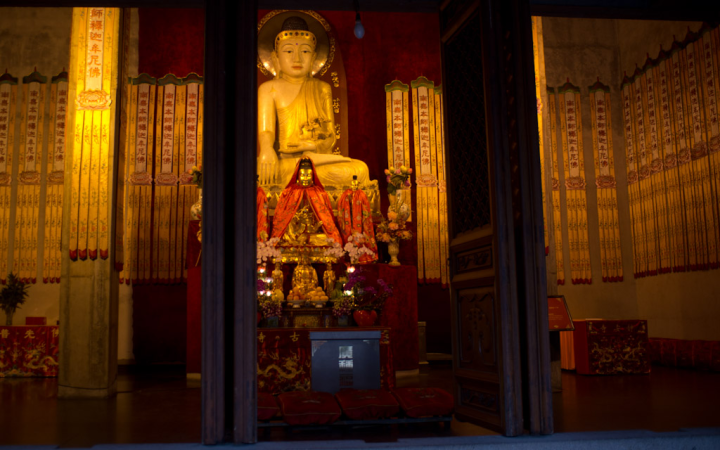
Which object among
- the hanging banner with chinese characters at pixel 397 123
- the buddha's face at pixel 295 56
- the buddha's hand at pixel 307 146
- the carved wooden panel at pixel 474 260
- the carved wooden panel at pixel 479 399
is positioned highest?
the buddha's face at pixel 295 56

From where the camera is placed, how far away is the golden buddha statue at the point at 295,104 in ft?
28.9

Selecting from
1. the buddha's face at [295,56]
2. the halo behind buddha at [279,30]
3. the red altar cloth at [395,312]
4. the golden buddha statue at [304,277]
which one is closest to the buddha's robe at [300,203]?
the golden buddha statue at [304,277]

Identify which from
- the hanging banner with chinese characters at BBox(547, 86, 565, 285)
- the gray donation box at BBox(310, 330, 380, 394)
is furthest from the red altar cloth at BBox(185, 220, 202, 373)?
the hanging banner with chinese characters at BBox(547, 86, 565, 285)

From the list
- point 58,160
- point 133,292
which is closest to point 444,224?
point 133,292

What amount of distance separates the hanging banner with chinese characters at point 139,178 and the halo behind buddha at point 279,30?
159 centimetres

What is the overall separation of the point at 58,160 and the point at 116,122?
11.3 ft

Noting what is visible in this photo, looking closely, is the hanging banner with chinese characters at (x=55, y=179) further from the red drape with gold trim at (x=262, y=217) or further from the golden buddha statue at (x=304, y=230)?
the golden buddha statue at (x=304, y=230)

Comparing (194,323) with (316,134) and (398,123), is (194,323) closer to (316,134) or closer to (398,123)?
(316,134)

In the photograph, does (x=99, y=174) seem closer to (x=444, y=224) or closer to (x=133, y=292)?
(x=133, y=292)

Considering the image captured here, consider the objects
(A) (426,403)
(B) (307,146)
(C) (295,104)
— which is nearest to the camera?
(A) (426,403)

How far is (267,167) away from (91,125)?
274 cm

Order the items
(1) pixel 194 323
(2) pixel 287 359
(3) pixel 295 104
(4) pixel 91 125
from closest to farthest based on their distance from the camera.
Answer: (2) pixel 287 359 < (4) pixel 91 125 < (1) pixel 194 323 < (3) pixel 295 104

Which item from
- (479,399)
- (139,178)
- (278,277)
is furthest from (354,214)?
(479,399)

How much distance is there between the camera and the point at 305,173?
7250mm
